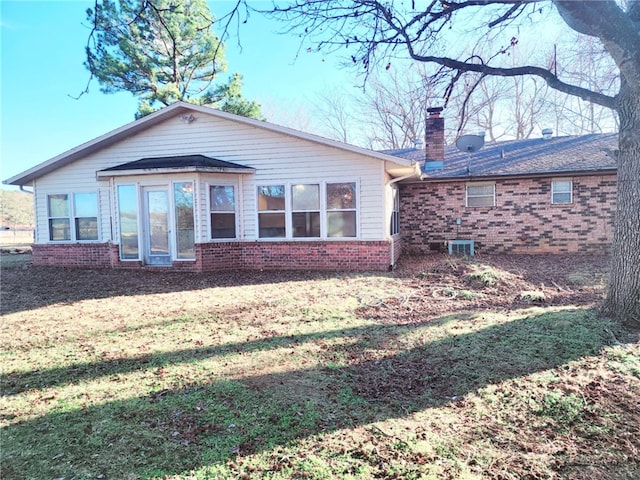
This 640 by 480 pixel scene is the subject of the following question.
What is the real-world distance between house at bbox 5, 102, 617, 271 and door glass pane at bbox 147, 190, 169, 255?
0.10ft

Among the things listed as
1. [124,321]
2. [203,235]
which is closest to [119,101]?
[203,235]

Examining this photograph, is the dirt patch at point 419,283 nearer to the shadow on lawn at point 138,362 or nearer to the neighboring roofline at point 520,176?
the shadow on lawn at point 138,362

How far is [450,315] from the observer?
567cm

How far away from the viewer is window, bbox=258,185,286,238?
34.6ft

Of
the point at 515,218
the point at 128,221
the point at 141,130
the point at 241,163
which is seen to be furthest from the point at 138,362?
the point at 515,218

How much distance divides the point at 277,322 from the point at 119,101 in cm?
1875

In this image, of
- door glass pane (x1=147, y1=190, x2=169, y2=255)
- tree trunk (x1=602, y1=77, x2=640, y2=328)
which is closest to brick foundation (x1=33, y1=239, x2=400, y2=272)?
door glass pane (x1=147, y1=190, x2=169, y2=255)

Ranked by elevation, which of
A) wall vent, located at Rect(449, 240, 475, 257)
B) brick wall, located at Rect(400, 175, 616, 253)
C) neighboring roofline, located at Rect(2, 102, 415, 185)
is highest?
neighboring roofline, located at Rect(2, 102, 415, 185)

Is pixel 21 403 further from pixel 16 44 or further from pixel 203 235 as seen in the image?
pixel 203 235

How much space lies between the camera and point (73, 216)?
1181 centimetres

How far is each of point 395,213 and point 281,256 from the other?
161 inches

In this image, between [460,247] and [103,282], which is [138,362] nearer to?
[103,282]

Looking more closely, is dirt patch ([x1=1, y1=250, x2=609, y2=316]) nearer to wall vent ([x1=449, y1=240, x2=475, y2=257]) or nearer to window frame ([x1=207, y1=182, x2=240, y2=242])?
window frame ([x1=207, y1=182, x2=240, y2=242])

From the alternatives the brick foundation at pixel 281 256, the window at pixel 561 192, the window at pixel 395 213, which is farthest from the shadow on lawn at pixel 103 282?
the window at pixel 561 192
